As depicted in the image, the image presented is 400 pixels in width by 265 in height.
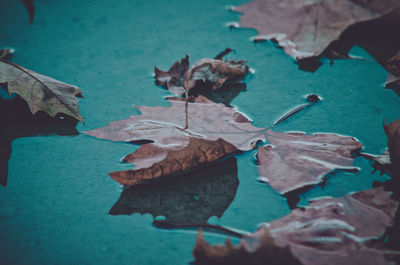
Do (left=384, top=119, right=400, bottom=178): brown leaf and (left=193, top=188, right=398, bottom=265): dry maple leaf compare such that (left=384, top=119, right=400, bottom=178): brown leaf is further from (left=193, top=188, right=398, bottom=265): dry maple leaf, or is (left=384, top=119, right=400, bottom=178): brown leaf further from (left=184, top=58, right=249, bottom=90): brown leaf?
(left=184, top=58, right=249, bottom=90): brown leaf

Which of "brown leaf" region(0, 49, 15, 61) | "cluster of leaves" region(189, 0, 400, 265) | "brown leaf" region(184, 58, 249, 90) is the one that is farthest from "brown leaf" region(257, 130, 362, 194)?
"brown leaf" region(0, 49, 15, 61)

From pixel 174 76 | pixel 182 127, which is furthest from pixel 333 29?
pixel 182 127

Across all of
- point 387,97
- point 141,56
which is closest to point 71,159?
point 141,56

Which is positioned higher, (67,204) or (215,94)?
(215,94)

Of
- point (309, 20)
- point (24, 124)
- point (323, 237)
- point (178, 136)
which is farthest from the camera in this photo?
point (309, 20)

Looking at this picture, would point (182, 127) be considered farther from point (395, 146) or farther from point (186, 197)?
point (395, 146)

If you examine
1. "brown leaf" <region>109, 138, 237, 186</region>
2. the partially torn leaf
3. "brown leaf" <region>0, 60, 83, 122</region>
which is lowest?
"brown leaf" <region>109, 138, 237, 186</region>

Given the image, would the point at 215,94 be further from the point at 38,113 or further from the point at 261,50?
the point at 38,113
